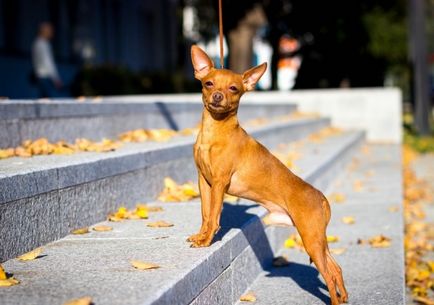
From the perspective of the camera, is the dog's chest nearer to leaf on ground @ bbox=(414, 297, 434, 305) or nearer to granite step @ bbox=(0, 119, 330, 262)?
granite step @ bbox=(0, 119, 330, 262)

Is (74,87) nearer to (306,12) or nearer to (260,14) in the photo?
(260,14)

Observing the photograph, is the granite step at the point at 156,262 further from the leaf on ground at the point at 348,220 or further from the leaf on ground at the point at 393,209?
the leaf on ground at the point at 393,209

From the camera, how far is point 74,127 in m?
6.40

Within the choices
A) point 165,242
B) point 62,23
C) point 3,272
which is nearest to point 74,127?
point 165,242

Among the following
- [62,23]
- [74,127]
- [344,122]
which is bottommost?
[344,122]

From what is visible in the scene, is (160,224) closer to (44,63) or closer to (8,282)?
(8,282)

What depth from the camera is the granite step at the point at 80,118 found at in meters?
5.52

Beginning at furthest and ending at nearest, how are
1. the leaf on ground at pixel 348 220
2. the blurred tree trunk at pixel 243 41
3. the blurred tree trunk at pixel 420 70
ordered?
the blurred tree trunk at pixel 243 41 → the blurred tree trunk at pixel 420 70 → the leaf on ground at pixel 348 220

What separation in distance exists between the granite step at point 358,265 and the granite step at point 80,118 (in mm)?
2052

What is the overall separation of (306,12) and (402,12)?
23.7 ft

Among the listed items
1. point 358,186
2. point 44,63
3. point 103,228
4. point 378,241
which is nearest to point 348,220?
point 378,241

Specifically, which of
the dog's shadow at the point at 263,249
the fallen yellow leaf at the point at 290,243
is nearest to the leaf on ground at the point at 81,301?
the dog's shadow at the point at 263,249

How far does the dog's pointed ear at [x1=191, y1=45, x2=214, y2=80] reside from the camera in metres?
3.94

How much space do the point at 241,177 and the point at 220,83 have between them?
0.50 metres
